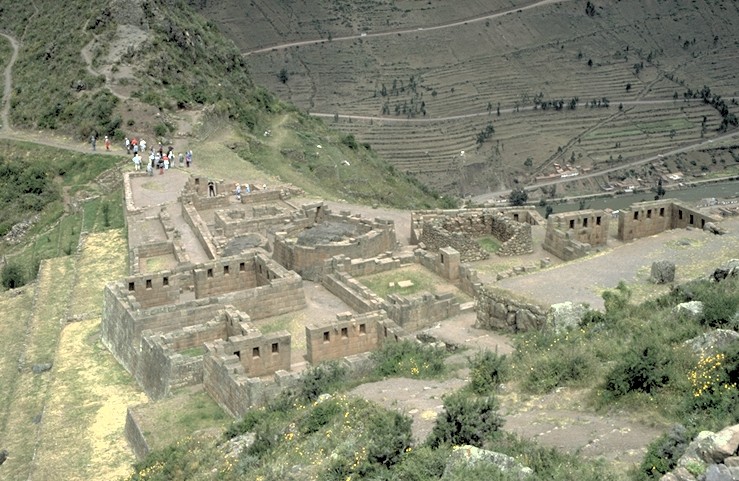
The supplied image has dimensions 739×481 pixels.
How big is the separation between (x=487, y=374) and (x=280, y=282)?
10803 mm

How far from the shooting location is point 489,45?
368ft

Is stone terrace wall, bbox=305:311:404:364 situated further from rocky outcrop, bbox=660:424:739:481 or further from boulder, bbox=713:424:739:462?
boulder, bbox=713:424:739:462

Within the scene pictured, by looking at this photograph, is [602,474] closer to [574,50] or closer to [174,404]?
[174,404]

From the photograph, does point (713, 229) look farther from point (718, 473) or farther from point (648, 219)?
point (718, 473)

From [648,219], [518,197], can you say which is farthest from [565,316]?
[518,197]

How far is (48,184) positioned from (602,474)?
4193cm

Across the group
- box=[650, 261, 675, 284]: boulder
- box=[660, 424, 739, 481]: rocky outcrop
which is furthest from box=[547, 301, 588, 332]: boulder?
box=[660, 424, 739, 481]: rocky outcrop

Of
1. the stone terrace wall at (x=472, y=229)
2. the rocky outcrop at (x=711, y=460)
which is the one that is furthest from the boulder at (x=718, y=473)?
the stone terrace wall at (x=472, y=229)

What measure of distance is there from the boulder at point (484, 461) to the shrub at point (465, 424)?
637mm

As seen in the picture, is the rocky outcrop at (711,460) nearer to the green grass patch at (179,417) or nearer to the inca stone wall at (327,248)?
the green grass patch at (179,417)

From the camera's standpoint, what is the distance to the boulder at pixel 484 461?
1387 centimetres

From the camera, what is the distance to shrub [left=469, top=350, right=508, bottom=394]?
18.2 meters

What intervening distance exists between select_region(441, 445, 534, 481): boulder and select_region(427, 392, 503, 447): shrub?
2.09 ft

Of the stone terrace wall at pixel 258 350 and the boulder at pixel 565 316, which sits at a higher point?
the boulder at pixel 565 316
